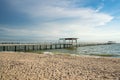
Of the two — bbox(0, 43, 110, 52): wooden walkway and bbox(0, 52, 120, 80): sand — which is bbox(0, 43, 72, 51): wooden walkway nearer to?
bbox(0, 43, 110, 52): wooden walkway

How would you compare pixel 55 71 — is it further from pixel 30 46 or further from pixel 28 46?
pixel 30 46

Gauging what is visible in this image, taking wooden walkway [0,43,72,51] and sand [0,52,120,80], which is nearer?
sand [0,52,120,80]

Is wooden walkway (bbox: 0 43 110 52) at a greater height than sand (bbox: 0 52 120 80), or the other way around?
wooden walkway (bbox: 0 43 110 52)

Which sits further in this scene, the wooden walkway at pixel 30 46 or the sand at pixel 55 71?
the wooden walkway at pixel 30 46

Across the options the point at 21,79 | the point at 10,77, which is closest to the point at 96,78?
the point at 21,79

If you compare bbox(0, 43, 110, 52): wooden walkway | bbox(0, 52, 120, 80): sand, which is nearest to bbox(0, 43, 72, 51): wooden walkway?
bbox(0, 43, 110, 52): wooden walkway

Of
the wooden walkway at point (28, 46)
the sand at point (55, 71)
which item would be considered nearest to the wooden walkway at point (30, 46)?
the wooden walkway at point (28, 46)

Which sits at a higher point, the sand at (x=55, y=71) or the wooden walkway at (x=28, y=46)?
the wooden walkway at (x=28, y=46)

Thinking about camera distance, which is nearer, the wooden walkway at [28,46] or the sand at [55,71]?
the sand at [55,71]

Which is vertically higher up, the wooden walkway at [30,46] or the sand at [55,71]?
the wooden walkway at [30,46]

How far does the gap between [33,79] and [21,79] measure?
52cm

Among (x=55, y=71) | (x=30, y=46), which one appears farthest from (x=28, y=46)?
(x=55, y=71)

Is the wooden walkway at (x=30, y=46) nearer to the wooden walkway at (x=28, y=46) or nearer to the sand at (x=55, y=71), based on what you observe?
the wooden walkway at (x=28, y=46)

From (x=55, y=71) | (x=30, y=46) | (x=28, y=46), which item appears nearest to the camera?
(x=55, y=71)
